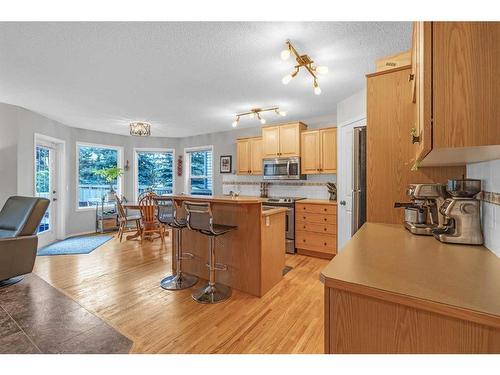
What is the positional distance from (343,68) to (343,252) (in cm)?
216

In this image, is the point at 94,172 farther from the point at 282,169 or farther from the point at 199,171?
the point at 282,169

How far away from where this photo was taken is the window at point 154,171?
6.22 meters

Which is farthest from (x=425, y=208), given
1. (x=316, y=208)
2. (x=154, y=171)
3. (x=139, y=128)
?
(x=154, y=171)

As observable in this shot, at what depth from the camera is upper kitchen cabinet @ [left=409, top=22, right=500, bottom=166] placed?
76 centimetres

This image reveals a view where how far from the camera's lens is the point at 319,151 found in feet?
13.3

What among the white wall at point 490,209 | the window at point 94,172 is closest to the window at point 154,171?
the window at point 94,172

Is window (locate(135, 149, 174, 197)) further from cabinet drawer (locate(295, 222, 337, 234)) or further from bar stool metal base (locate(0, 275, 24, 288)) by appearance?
cabinet drawer (locate(295, 222, 337, 234))

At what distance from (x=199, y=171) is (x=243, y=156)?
66.4 inches

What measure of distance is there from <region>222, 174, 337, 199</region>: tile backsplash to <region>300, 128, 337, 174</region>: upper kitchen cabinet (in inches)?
13.4

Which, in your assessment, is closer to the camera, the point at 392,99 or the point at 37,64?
the point at 392,99

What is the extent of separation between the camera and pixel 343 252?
3.70 feet
